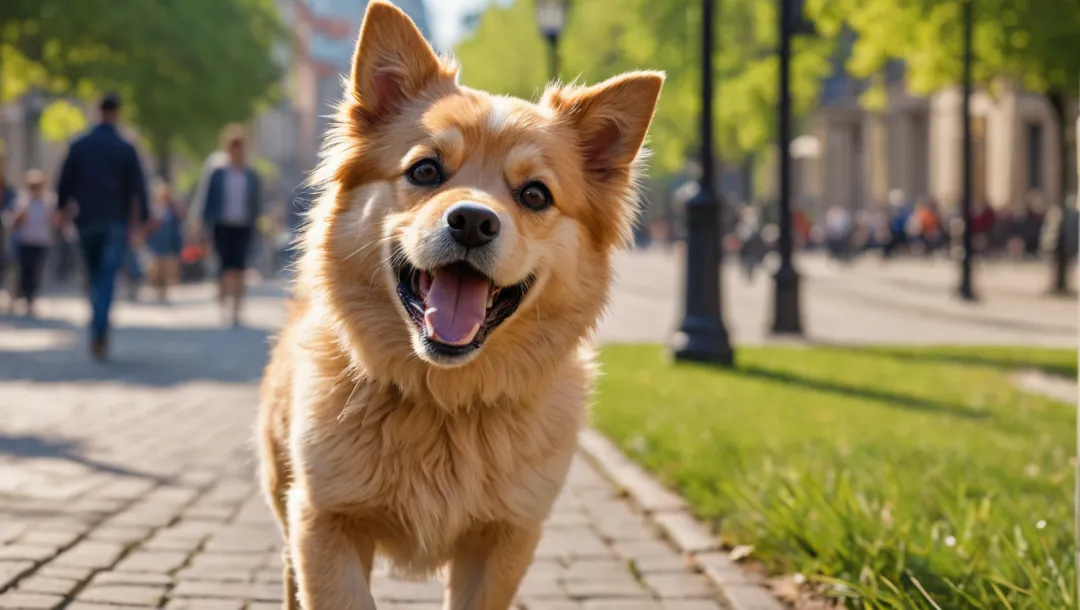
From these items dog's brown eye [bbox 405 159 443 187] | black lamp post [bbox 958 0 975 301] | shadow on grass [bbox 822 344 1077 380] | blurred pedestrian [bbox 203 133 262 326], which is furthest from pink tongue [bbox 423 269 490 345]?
black lamp post [bbox 958 0 975 301]

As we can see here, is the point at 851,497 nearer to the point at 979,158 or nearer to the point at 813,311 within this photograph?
the point at 813,311

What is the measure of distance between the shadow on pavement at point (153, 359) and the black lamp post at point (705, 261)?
401 cm

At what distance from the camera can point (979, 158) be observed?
170 ft

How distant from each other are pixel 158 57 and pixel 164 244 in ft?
44.6

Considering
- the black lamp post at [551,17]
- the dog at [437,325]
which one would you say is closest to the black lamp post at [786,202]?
the black lamp post at [551,17]

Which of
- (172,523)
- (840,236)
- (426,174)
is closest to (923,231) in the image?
(840,236)

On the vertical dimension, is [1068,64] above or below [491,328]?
above

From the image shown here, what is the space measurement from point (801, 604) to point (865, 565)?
1.06 ft

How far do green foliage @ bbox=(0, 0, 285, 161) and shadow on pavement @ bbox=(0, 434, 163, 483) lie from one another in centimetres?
1947

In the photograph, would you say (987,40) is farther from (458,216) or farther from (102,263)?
(458,216)

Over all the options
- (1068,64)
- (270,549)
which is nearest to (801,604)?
(270,549)

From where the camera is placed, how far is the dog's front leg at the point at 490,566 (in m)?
4.08

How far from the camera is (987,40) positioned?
2411 cm

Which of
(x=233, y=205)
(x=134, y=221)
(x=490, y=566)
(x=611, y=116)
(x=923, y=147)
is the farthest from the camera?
(x=923, y=147)
